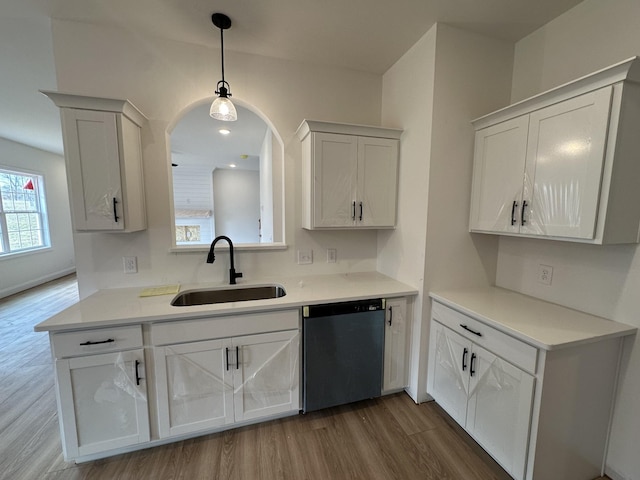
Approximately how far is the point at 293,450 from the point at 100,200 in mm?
1936

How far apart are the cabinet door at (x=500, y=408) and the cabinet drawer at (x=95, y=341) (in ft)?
6.36

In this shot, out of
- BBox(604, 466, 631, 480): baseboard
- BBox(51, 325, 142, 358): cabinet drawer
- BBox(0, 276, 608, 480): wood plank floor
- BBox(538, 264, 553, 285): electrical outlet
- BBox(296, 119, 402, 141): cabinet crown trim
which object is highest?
BBox(296, 119, 402, 141): cabinet crown trim

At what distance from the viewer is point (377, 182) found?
6.91ft

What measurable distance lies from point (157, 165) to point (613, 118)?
8.60 ft

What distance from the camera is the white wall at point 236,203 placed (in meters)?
7.00

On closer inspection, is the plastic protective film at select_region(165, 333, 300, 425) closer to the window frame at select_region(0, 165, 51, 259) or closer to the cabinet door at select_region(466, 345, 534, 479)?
the cabinet door at select_region(466, 345, 534, 479)

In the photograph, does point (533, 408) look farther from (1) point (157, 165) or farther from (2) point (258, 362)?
(1) point (157, 165)

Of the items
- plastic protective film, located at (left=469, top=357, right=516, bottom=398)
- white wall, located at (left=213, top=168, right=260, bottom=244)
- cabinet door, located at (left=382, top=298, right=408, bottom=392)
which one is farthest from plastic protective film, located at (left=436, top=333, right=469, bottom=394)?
white wall, located at (left=213, top=168, right=260, bottom=244)

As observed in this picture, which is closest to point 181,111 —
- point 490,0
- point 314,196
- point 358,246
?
point 314,196

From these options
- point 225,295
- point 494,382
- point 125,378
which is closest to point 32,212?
point 225,295

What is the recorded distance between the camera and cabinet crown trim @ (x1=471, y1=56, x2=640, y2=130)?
3.64 feet

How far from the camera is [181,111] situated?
1.96 m

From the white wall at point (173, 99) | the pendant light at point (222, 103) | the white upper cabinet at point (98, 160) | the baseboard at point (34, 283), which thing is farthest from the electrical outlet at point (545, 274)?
the baseboard at point (34, 283)

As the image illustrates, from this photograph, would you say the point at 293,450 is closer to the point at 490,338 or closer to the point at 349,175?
the point at 490,338
